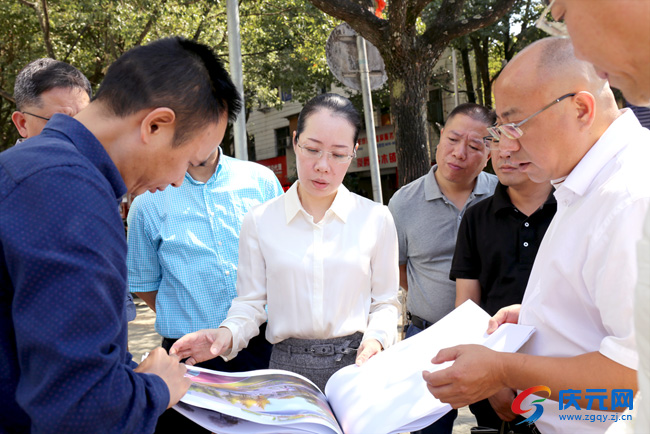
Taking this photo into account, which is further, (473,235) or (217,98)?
(473,235)

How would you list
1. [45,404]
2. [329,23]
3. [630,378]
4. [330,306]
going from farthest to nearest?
1. [329,23]
2. [330,306]
3. [630,378]
4. [45,404]

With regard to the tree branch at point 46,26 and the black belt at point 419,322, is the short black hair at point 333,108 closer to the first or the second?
the black belt at point 419,322

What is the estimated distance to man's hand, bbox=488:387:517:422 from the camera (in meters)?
1.81

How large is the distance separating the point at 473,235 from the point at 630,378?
1189mm

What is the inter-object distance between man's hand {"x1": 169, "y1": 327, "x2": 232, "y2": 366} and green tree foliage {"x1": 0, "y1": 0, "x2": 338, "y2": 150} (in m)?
10.2

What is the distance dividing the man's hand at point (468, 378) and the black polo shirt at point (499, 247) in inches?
33.3

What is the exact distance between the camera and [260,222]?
93.7 inches

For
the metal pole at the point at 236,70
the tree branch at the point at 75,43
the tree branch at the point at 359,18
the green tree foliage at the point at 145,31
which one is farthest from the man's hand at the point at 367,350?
the tree branch at the point at 75,43

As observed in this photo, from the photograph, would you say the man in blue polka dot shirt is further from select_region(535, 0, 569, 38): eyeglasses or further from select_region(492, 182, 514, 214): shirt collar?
select_region(492, 182, 514, 214): shirt collar

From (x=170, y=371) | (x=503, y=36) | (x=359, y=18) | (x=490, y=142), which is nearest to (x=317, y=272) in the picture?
(x=170, y=371)

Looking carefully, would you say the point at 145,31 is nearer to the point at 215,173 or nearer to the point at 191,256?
the point at 215,173

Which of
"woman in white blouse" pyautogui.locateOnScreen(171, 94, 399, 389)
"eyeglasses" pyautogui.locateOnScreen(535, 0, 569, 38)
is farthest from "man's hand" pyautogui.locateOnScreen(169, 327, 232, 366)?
"eyeglasses" pyautogui.locateOnScreen(535, 0, 569, 38)

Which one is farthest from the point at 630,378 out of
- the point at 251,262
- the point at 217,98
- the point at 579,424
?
the point at 251,262

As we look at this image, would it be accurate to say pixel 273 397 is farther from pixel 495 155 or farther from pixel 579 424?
pixel 495 155
